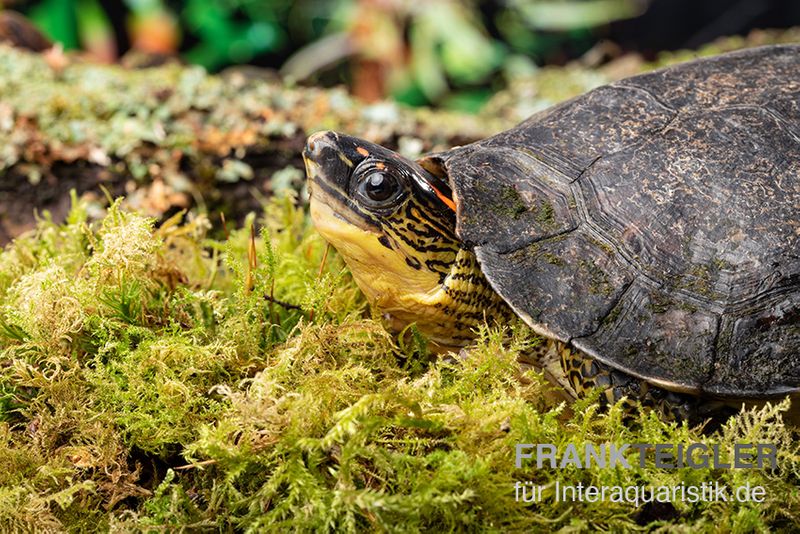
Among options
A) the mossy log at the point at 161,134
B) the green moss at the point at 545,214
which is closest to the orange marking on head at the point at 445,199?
the green moss at the point at 545,214

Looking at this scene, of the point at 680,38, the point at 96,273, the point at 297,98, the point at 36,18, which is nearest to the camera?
the point at 96,273

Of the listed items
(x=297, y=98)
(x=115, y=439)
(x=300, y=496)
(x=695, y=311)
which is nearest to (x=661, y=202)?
(x=695, y=311)

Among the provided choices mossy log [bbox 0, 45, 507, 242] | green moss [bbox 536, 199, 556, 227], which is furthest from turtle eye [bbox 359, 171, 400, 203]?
mossy log [bbox 0, 45, 507, 242]

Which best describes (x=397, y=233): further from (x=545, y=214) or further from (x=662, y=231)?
(x=662, y=231)

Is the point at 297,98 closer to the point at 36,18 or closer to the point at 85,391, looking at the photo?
the point at 85,391

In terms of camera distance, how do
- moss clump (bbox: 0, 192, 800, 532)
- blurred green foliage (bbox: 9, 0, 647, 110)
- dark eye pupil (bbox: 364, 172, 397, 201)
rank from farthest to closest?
blurred green foliage (bbox: 9, 0, 647, 110) < dark eye pupil (bbox: 364, 172, 397, 201) < moss clump (bbox: 0, 192, 800, 532)

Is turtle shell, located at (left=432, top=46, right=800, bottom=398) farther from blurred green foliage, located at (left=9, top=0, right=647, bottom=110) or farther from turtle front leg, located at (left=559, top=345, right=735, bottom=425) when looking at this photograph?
blurred green foliage, located at (left=9, top=0, right=647, bottom=110)

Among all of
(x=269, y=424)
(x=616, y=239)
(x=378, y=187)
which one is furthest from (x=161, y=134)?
(x=616, y=239)
